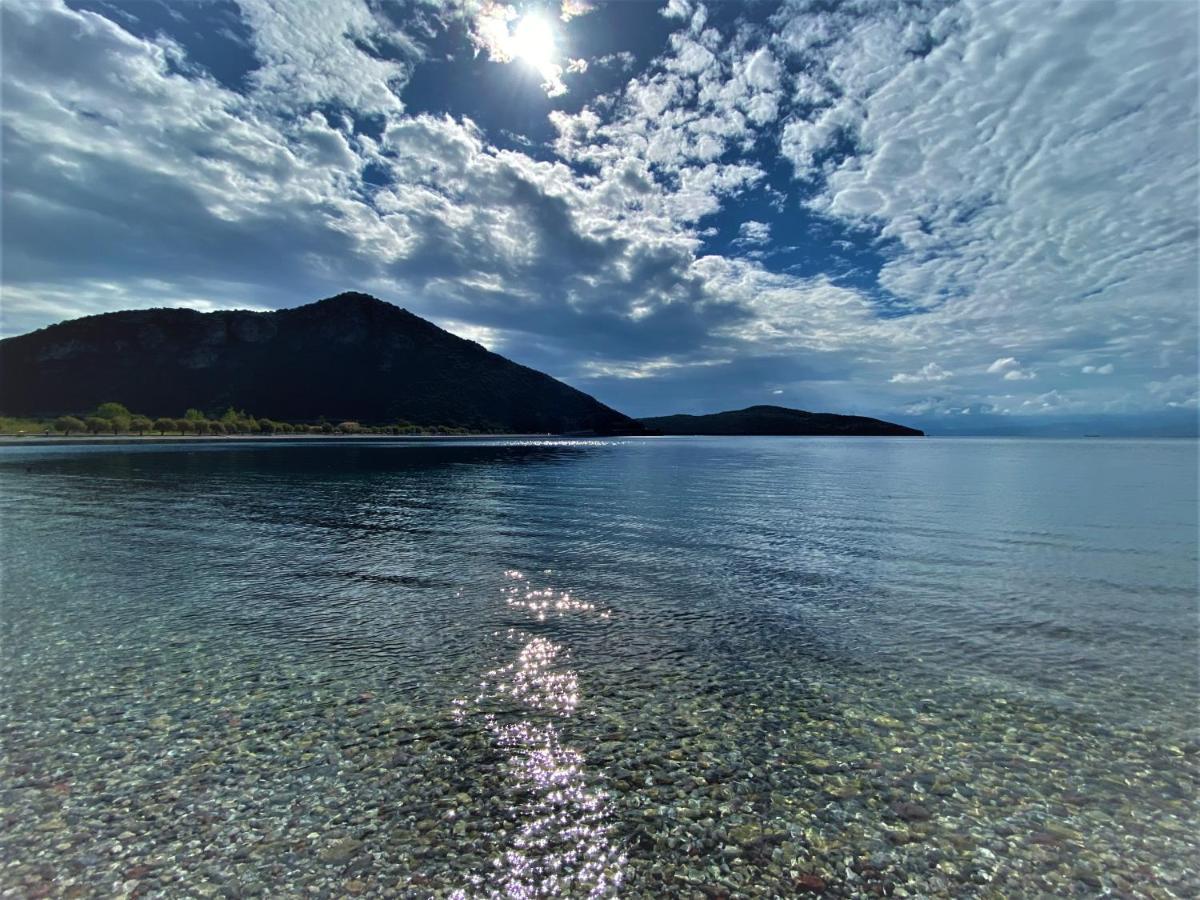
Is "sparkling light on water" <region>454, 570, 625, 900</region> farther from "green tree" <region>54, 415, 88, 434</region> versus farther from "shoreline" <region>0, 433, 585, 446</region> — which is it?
"green tree" <region>54, 415, 88, 434</region>

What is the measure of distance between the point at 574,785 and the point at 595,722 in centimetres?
171

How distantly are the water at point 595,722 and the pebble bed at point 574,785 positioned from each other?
0.05 metres

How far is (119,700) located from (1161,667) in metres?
21.5

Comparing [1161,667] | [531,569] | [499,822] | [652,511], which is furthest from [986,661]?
[652,511]

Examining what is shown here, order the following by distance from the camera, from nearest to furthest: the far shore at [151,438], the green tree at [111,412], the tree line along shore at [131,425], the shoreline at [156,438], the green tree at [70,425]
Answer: the shoreline at [156,438], the far shore at [151,438], the green tree at [70,425], the tree line along shore at [131,425], the green tree at [111,412]

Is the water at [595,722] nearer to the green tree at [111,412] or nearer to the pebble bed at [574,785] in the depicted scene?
the pebble bed at [574,785]

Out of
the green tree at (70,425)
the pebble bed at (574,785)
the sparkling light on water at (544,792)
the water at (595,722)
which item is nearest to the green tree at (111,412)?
the green tree at (70,425)

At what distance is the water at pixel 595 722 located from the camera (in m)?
6.49

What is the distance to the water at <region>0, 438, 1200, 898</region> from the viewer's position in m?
6.49

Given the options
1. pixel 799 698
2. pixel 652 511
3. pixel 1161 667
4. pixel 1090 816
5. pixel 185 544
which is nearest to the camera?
pixel 1090 816

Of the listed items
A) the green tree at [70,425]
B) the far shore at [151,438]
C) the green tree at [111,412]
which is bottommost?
the far shore at [151,438]

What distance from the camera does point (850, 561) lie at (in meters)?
21.7

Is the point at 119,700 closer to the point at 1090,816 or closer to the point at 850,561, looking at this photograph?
the point at 1090,816

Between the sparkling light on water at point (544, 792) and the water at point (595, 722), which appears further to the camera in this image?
the water at point (595, 722)
